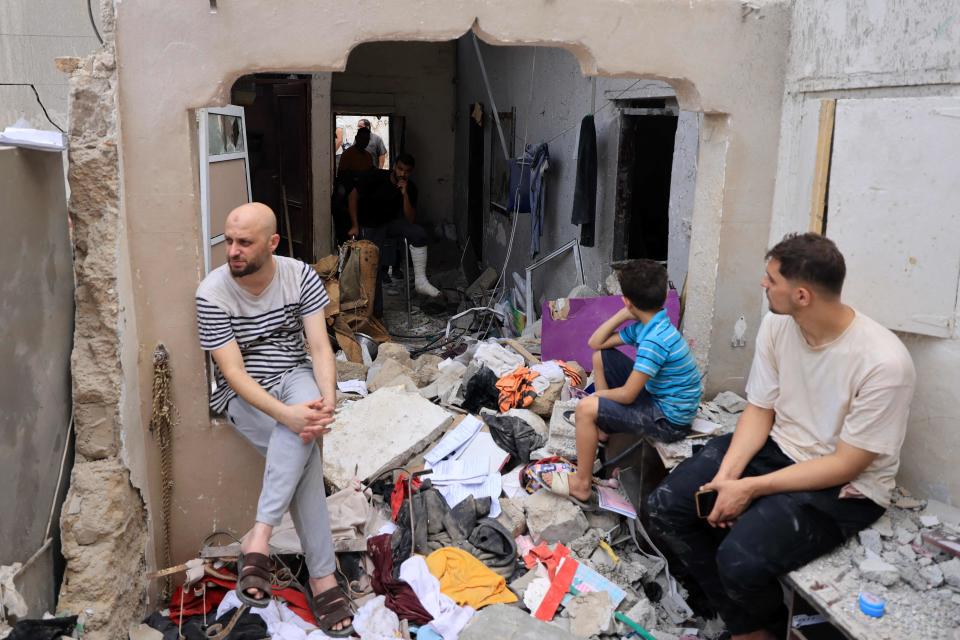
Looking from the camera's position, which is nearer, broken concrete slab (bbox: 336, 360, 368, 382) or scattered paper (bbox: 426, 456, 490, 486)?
scattered paper (bbox: 426, 456, 490, 486)

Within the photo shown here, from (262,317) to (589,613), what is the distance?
2105 mm

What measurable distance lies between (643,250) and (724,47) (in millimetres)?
3964

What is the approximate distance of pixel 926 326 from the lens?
11.8 ft

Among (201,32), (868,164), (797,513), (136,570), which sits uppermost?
(201,32)

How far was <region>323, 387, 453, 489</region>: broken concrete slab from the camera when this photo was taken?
15.9ft

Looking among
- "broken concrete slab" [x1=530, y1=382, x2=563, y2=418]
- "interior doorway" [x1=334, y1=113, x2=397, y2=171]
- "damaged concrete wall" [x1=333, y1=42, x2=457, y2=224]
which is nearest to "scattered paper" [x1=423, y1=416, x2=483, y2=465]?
"broken concrete slab" [x1=530, y1=382, x2=563, y2=418]

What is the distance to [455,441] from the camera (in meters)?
5.07

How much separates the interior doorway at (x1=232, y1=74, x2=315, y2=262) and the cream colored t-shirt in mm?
8199

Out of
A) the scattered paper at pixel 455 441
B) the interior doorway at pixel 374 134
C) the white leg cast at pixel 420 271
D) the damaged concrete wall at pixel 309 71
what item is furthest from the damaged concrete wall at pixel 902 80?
the interior doorway at pixel 374 134

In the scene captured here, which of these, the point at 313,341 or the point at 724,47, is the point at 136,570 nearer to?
the point at 313,341

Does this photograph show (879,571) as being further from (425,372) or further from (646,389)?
(425,372)

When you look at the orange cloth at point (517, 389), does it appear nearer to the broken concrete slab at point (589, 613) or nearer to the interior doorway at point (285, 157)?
the broken concrete slab at point (589, 613)

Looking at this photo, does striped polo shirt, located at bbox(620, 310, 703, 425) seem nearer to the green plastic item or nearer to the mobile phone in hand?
the mobile phone in hand

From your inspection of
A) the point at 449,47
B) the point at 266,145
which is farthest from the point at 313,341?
the point at 449,47
